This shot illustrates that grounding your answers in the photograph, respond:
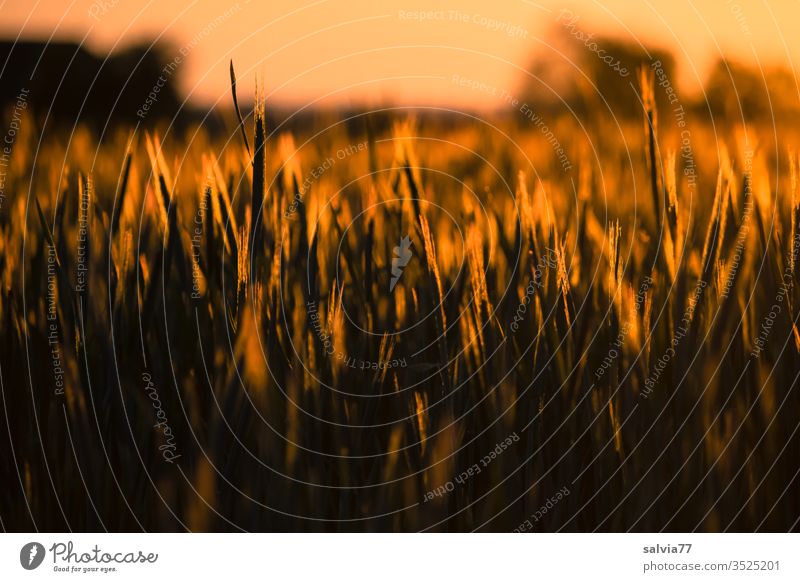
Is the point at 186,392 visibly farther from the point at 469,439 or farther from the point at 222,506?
the point at 469,439

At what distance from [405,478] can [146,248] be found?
0.50 metres

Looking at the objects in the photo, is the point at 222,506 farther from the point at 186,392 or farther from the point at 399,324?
the point at 399,324

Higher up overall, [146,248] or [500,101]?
[500,101]

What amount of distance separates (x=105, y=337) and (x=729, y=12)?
102cm

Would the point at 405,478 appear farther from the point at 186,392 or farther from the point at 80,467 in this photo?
the point at 80,467

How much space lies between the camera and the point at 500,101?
3.89 feet

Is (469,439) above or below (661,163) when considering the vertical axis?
below

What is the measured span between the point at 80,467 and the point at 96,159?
0.45m

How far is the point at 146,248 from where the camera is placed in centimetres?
118
